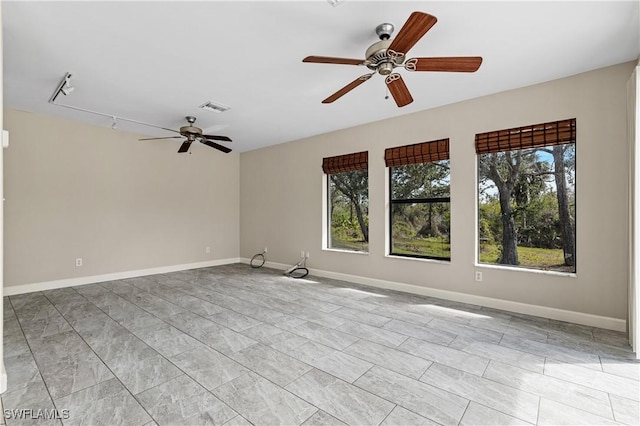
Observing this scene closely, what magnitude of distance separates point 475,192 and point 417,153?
988 millimetres

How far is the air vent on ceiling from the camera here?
418cm

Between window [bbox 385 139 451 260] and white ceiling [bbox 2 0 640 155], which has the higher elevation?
white ceiling [bbox 2 0 640 155]

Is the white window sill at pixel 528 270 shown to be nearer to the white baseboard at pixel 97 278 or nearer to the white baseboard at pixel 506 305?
the white baseboard at pixel 506 305

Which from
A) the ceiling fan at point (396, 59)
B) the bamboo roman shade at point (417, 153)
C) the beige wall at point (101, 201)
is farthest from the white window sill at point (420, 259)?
the beige wall at point (101, 201)

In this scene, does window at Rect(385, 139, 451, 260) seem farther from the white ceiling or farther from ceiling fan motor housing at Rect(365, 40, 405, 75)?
ceiling fan motor housing at Rect(365, 40, 405, 75)

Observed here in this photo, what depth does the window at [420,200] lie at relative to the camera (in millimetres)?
4348

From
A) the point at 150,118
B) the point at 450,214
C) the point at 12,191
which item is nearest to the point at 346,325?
the point at 450,214

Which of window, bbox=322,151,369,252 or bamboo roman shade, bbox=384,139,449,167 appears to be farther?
window, bbox=322,151,369,252

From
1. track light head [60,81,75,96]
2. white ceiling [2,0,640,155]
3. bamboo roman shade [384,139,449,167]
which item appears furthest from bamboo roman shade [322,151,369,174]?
track light head [60,81,75,96]

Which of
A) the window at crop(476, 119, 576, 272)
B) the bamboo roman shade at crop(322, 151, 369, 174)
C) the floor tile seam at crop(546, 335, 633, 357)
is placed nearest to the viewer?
the floor tile seam at crop(546, 335, 633, 357)

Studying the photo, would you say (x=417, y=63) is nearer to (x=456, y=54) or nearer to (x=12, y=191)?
(x=456, y=54)

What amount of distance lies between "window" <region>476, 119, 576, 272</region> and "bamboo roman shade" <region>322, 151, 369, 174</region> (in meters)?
1.78

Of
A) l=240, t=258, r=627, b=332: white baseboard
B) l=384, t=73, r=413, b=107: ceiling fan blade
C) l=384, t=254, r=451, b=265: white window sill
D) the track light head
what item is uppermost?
the track light head

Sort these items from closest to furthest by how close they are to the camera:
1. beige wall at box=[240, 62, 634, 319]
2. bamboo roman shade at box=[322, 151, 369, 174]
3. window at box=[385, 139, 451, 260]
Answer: beige wall at box=[240, 62, 634, 319], window at box=[385, 139, 451, 260], bamboo roman shade at box=[322, 151, 369, 174]
